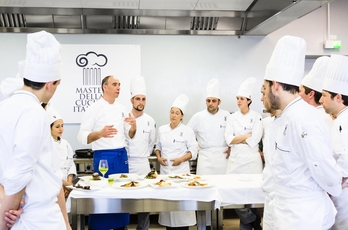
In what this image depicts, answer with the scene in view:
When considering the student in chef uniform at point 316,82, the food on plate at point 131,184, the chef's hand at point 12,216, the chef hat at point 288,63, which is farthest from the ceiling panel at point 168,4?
the chef's hand at point 12,216

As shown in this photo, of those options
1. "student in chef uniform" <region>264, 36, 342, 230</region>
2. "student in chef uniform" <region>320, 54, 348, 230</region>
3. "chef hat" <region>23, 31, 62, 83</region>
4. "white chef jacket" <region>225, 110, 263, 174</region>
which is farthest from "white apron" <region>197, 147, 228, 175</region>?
"chef hat" <region>23, 31, 62, 83</region>

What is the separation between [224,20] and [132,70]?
56.1 inches

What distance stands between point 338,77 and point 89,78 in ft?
11.2

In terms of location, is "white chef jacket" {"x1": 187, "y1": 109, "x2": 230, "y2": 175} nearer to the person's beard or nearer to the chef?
the chef

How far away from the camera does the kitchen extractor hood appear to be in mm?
4781

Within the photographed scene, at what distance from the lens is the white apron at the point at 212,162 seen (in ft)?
14.9

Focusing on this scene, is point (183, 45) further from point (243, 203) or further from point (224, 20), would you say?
point (243, 203)

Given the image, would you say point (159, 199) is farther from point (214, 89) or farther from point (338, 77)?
point (214, 89)

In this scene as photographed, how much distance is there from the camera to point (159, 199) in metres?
3.03

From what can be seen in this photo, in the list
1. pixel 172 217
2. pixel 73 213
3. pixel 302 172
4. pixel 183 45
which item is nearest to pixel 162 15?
pixel 183 45

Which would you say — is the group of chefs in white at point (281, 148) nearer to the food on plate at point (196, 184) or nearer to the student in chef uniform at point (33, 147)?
the student in chef uniform at point (33, 147)

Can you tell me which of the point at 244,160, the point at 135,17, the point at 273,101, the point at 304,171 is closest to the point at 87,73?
the point at 135,17

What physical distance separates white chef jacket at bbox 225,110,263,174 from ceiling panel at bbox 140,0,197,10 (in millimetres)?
1553

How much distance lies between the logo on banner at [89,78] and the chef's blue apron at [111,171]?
1346mm
